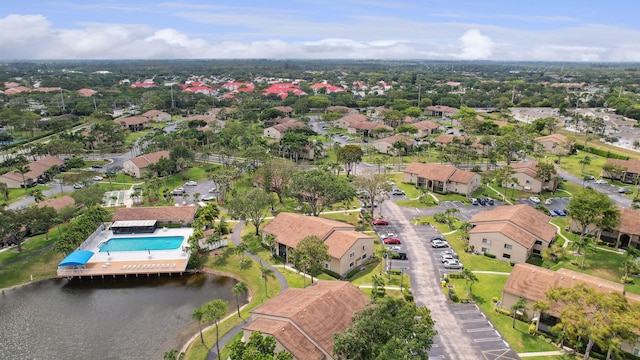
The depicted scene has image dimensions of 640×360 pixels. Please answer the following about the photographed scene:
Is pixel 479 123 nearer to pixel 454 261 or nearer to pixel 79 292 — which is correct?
pixel 454 261

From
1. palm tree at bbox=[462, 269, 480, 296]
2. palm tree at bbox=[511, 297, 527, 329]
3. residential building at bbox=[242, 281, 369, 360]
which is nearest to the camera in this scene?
residential building at bbox=[242, 281, 369, 360]

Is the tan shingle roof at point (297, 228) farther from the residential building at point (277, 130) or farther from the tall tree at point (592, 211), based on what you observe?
the residential building at point (277, 130)

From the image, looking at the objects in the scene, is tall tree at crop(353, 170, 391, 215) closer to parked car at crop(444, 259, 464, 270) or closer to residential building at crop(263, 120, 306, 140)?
parked car at crop(444, 259, 464, 270)

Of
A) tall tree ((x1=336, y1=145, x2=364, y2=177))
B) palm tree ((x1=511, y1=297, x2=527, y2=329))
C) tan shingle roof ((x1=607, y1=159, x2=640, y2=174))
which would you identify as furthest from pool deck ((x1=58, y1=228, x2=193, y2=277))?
tan shingle roof ((x1=607, y1=159, x2=640, y2=174))

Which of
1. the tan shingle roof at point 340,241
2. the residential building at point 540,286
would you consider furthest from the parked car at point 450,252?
the tan shingle roof at point 340,241

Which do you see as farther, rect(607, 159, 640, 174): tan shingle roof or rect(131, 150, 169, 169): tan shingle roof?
rect(131, 150, 169, 169): tan shingle roof

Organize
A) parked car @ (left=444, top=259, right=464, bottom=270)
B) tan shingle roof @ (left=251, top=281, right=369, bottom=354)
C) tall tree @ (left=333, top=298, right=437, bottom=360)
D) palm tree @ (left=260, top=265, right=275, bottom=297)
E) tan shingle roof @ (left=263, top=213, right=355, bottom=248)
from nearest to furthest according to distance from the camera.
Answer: tall tree @ (left=333, top=298, right=437, bottom=360) → tan shingle roof @ (left=251, top=281, right=369, bottom=354) → palm tree @ (left=260, top=265, right=275, bottom=297) → parked car @ (left=444, top=259, right=464, bottom=270) → tan shingle roof @ (left=263, top=213, right=355, bottom=248)

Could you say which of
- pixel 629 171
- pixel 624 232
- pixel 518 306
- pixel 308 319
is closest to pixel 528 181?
pixel 629 171

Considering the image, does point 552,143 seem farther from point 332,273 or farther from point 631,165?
point 332,273
